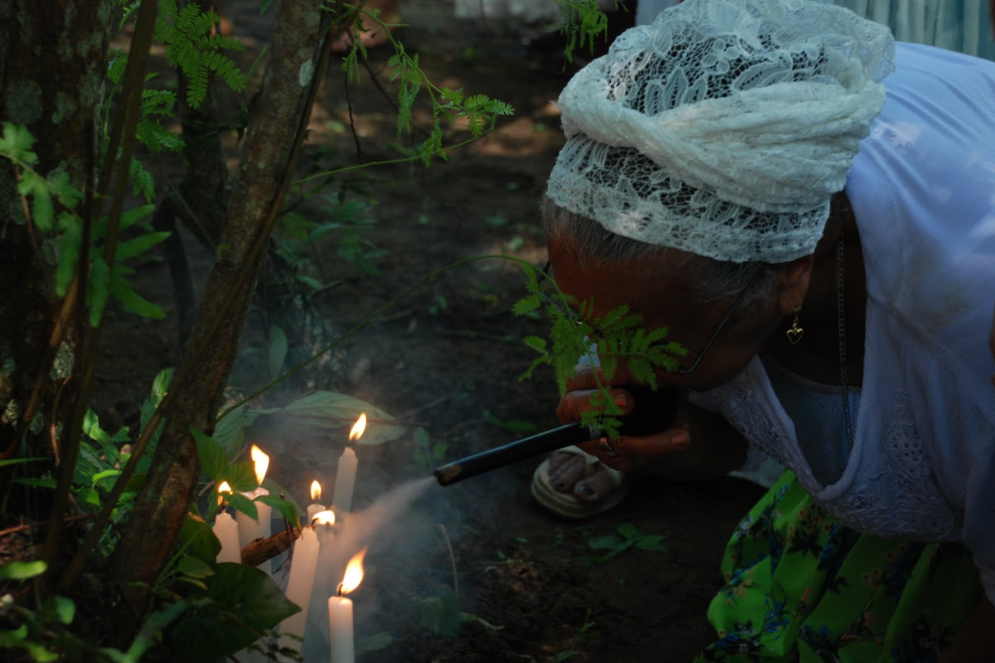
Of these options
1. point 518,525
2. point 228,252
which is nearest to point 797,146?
point 228,252

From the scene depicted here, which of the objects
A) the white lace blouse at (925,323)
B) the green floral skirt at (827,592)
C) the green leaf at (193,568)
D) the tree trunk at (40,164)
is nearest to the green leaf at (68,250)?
the tree trunk at (40,164)

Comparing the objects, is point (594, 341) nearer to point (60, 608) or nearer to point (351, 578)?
point (351, 578)

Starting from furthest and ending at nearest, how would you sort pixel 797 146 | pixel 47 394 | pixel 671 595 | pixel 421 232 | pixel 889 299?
pixel 421 232 → pixel 671 595 → pixel 889 299 → pixel 797 146 → pixel 47 394

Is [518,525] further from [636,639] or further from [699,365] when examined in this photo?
[699,365]

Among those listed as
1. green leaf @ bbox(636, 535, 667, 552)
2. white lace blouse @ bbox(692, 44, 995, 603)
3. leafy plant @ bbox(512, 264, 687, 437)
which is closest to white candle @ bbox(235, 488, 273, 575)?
leafy plant @ bbox(512, 264, 687, 437)

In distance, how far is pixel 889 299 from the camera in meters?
1.70

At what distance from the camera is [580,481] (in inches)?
115

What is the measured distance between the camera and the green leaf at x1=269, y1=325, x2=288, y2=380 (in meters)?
2.95

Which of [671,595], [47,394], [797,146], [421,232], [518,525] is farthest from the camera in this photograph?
[421,232]

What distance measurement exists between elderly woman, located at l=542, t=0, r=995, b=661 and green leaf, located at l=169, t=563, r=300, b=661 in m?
0.72

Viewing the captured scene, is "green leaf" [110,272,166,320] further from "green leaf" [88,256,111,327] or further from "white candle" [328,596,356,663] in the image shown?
"white candle" [328,596,356,663]

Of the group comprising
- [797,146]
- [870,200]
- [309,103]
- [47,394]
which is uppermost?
[309,103]

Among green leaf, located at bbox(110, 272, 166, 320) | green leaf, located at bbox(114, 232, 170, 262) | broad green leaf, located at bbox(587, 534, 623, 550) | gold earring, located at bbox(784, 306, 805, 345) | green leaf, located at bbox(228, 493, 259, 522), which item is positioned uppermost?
green leaf, located at bbox(114, 232, 170, 262)

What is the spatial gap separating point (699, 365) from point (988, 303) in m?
0.50
